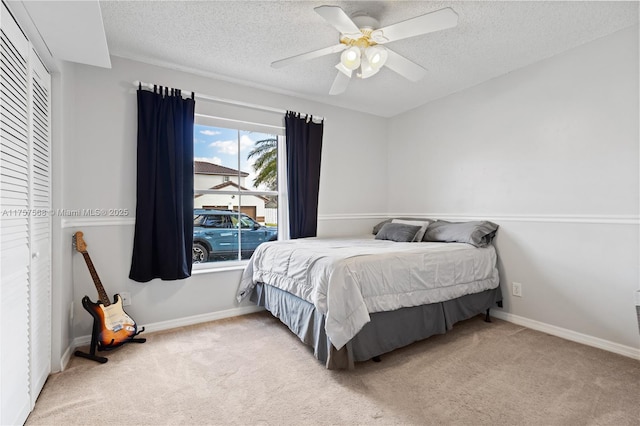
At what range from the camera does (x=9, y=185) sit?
1.43 m

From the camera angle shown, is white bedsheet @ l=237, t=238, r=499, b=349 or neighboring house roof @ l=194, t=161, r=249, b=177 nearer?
white bedsheet @ l=237, t=238, r=499, b=349

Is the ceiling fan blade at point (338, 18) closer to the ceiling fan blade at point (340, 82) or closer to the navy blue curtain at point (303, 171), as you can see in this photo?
the ceiling fan blade at point (340, 82)

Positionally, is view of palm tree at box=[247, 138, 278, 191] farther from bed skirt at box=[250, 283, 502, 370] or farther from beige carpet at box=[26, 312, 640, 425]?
beige carpet at box=[26, 312, 640, 425]

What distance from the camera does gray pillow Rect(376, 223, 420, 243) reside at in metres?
3.20

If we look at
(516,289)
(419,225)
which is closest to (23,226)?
(419,225)

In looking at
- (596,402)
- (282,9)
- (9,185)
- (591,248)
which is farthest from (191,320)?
(591,248)

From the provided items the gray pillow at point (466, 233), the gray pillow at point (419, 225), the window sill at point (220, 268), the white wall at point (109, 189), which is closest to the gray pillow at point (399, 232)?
the gray pillow at point (419, 225)

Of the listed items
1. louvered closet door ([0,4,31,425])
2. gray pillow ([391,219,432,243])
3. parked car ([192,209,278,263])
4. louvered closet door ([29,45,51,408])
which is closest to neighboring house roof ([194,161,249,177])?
parked car ([192,209,278,263])

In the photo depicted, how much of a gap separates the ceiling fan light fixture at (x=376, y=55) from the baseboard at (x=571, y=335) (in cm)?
256

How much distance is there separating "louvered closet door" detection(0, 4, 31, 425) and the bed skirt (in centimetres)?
153

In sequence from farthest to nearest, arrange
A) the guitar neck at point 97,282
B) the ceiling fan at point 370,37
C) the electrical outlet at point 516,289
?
the electrical outlet at point 516,289
the guitar neck at point 97,282
the ceiling fan at point 370,37

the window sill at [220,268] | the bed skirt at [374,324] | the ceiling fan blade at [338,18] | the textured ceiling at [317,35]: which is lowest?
the bed skirt at [374,324]

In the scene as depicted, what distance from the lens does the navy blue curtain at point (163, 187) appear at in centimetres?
264

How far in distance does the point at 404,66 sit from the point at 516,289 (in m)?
2.25
